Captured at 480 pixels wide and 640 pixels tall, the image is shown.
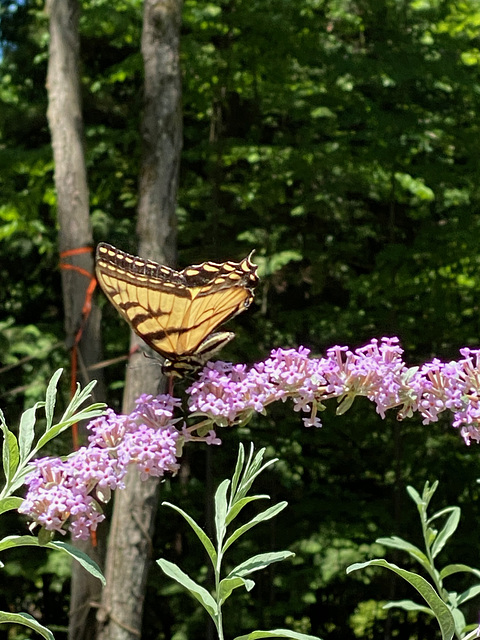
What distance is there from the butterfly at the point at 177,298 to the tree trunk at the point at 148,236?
408 cm

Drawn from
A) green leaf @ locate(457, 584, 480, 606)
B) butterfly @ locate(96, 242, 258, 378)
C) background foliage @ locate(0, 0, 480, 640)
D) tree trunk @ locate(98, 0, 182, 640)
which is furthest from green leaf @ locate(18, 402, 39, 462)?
background foliage @ locate(0, 0, 480, 640)

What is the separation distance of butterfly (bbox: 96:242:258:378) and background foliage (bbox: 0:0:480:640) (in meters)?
4.98

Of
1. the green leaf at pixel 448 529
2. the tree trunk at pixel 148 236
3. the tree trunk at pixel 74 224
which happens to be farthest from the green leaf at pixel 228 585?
the tree trunk at pixel 74 224

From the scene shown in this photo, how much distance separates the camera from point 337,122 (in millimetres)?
7875

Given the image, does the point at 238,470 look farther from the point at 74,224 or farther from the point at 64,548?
the point at 74,224

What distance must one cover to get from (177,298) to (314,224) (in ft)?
25.4

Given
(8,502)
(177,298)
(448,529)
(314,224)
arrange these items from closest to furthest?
(8,502) < (448,529) < (177,298) < (314,224)

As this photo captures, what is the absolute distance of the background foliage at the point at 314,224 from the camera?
7441 millimetres

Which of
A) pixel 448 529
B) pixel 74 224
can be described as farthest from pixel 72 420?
pixel 74 224

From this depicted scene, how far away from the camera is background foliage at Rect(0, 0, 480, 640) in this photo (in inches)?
293

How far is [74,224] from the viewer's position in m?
6.82

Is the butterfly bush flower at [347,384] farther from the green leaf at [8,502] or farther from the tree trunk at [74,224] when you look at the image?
the tree trunk at [74,224]

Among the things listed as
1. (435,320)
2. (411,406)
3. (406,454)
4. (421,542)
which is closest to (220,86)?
(435,320)

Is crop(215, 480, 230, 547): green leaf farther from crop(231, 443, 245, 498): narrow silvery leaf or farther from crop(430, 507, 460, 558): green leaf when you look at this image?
crop(430, 507, 460, 558): green leaf
